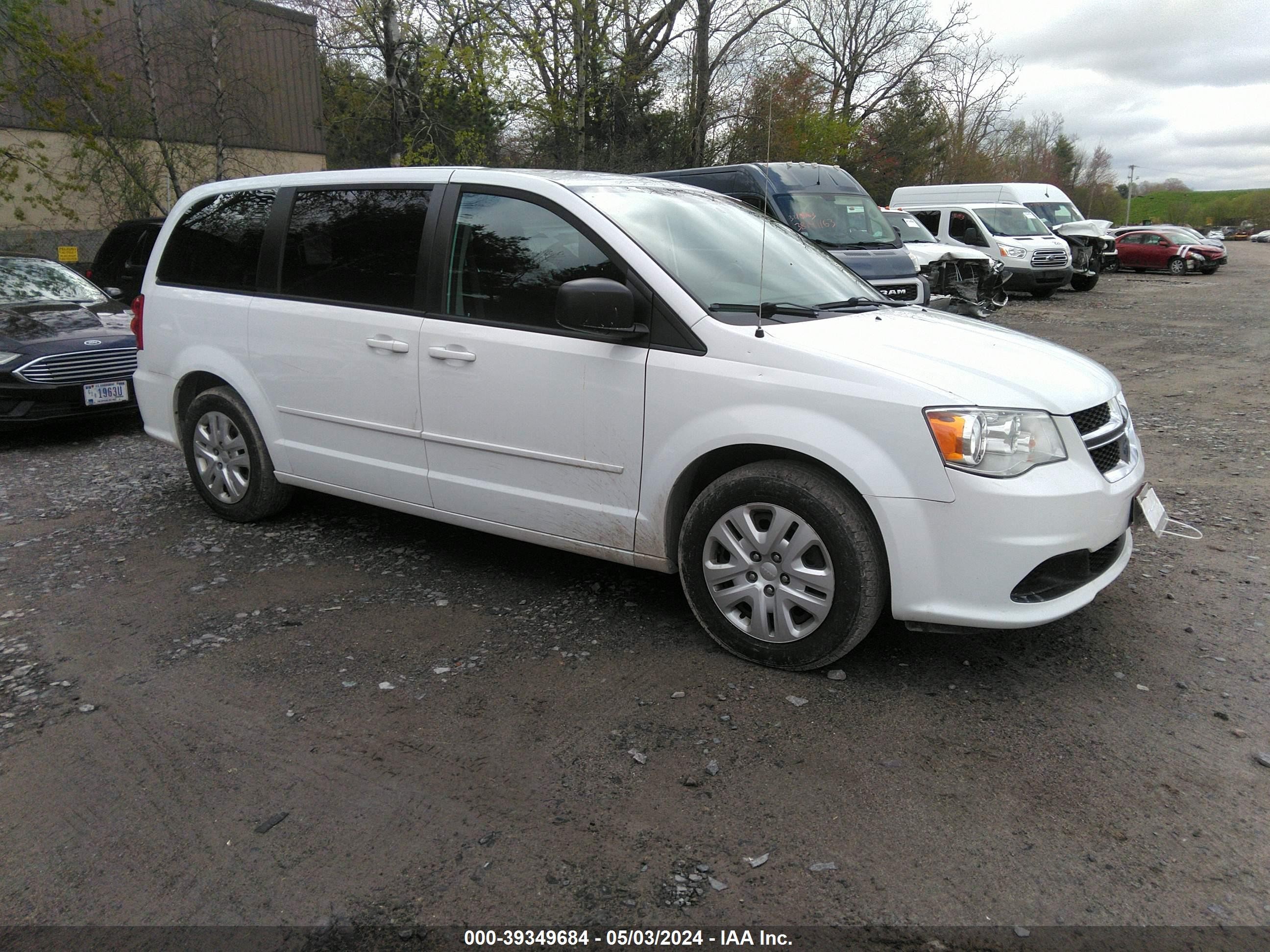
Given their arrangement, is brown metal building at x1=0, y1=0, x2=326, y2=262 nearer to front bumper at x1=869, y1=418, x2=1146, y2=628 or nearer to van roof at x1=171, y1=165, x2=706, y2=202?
van roof at x1=171, y1=165, x2=706, y2=202

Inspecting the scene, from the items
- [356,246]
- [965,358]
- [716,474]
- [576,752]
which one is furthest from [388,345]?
[965,358]

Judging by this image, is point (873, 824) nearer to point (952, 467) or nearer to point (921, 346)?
point (952, 467)

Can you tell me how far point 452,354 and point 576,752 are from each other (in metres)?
1.92

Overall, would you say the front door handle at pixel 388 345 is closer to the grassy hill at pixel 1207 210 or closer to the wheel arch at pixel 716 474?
the wheel arch at pixel 716 474

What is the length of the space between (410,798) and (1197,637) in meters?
3.18

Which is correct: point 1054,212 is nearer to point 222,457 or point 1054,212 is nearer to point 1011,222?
point 1011,222

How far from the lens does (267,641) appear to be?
3914mm

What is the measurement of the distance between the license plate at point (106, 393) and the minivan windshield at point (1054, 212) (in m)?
22.5

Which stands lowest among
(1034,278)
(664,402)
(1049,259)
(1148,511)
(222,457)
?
(222,457)

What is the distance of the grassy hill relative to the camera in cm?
10694

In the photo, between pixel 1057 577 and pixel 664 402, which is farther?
pixel 664 402

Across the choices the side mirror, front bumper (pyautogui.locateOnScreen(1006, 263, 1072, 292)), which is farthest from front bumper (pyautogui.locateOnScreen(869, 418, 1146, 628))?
front bumper (pyautogui.locateOnScreen(1006, 263, 1072, 292))

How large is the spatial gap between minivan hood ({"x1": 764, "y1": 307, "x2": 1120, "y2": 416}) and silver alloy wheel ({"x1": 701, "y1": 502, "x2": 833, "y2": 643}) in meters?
0.66

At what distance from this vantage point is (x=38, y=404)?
24.3 feet
